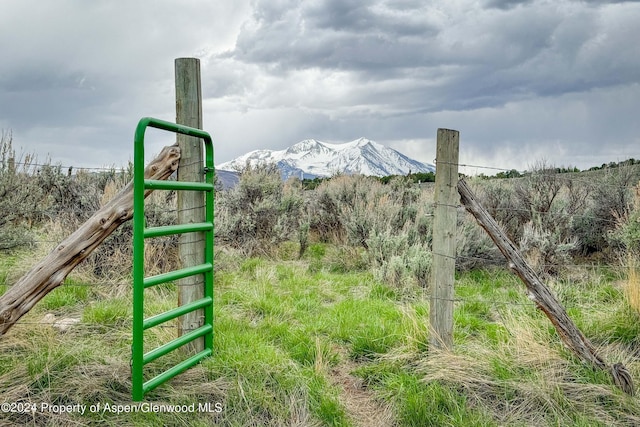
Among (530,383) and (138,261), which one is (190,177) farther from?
(530,383)

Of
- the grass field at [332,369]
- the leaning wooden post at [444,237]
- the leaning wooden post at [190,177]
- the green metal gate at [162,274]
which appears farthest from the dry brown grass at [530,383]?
the leaning wooden post at [190,177]

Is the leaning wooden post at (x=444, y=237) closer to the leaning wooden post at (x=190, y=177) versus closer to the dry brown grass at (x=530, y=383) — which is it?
the dry brown grass at (x=530, y=383)

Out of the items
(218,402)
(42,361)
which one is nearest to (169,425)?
(218,402)

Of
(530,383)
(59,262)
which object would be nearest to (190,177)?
(59,262)

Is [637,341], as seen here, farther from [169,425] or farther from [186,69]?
[186,69]

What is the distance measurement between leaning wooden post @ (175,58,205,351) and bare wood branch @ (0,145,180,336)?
1.74 feet

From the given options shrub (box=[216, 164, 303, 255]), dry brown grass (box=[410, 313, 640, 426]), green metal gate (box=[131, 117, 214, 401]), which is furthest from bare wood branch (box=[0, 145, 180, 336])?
shrub (box=[216, 164, 303, 255])

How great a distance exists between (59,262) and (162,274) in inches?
28.9

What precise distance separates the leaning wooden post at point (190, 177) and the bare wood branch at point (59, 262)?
531 millimetres

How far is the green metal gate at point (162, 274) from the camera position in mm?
3318

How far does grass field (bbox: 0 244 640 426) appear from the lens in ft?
11.4

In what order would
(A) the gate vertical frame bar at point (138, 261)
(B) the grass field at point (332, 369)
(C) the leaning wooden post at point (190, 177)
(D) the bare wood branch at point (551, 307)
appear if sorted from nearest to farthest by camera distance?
1. (A) the gate vertical frame bar at point (138, 261)
2. (B) the grass field at point (332, 369)
3. (D) the bare wood branch at point (551, 307)
4. (C) the leaning wooden post at point (190, 177)

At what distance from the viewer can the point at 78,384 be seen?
3.58 m

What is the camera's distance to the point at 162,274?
12.3 feet
